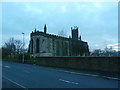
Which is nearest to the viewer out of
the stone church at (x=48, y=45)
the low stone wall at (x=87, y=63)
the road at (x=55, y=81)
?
the road at (x=55, y=81)

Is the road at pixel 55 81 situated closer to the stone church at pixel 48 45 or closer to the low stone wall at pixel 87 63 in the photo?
the low stone wall at pixel 87 63

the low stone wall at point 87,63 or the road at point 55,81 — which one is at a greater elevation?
the low stone wall at point 87,63

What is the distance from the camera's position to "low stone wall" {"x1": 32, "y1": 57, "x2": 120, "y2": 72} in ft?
73.3

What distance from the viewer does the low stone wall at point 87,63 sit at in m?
22.3

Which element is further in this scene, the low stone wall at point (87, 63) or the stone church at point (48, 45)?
the stone church at point (48, 45)

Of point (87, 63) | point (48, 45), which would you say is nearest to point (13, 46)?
point (48, 45)

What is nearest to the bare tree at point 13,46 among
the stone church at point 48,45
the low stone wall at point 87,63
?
the stone church at point 48,45

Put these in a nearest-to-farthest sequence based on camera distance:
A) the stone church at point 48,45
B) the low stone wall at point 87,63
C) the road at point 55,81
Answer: the road at point 55,81 < the low stone wall at point 87,63 < the stone church at point 48,45

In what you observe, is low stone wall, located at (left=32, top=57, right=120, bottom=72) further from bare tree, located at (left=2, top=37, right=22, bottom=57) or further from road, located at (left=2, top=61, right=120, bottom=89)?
bare tree, located at (left=2, top=37, right=22, bottom=57)

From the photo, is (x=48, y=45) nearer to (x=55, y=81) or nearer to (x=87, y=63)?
(x=87, y=63)

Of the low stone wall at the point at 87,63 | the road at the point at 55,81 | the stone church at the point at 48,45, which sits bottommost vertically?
the road at the point at 55,81

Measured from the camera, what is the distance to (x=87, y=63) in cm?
2673

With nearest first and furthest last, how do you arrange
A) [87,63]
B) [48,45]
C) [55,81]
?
[55,81], [87,63], [48,45]

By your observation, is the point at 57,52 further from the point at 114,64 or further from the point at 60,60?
the point at 114,64
